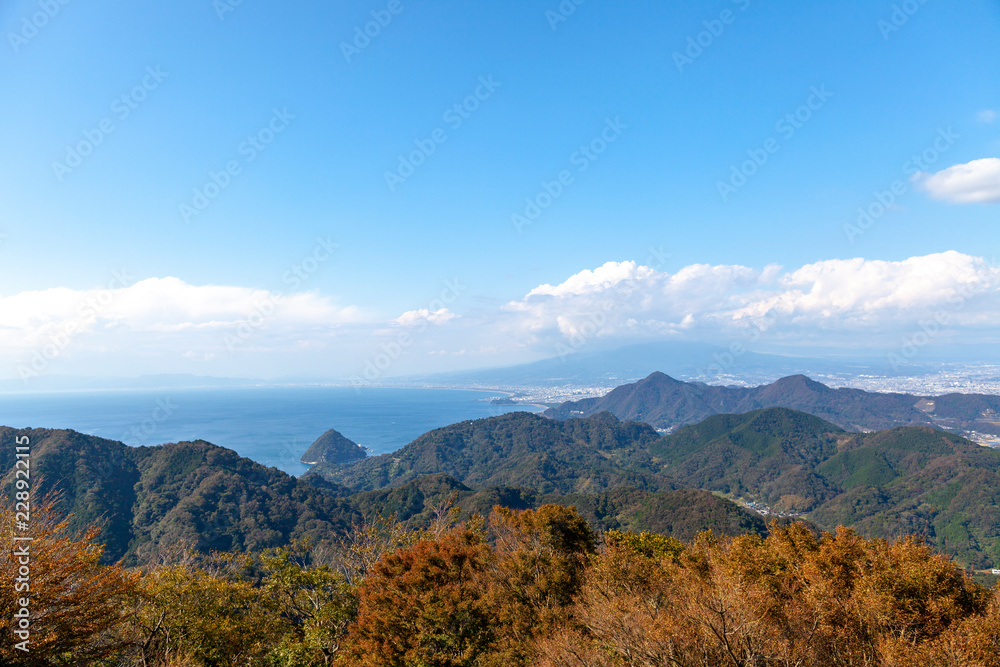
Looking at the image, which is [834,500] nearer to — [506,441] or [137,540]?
[506,441]

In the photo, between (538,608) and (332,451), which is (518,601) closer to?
(538,608)

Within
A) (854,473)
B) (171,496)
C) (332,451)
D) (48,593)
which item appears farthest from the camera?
(332,451)

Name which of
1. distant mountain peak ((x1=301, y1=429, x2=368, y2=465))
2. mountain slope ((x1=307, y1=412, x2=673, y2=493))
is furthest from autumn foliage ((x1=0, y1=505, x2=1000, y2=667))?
distant mountain peak ((x1=301, y1=429, x2=368, y2=465))

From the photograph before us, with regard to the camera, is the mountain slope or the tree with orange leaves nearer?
the tree with orange leaves

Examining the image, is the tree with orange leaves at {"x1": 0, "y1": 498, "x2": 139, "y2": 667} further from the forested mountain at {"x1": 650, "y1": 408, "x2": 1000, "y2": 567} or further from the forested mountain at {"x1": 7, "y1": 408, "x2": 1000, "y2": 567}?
the forested mountain at {"x1": 650, "y1": 408, "x2": 1000, "y2": 567}

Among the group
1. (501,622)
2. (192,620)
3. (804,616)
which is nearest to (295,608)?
(192,620)

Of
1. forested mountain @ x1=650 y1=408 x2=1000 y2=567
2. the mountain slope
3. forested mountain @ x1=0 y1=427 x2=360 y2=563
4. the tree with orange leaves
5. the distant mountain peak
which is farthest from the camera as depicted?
the distant mountain peak

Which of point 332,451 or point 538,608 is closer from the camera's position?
point 538,608

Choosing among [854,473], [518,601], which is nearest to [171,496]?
[518,601]
